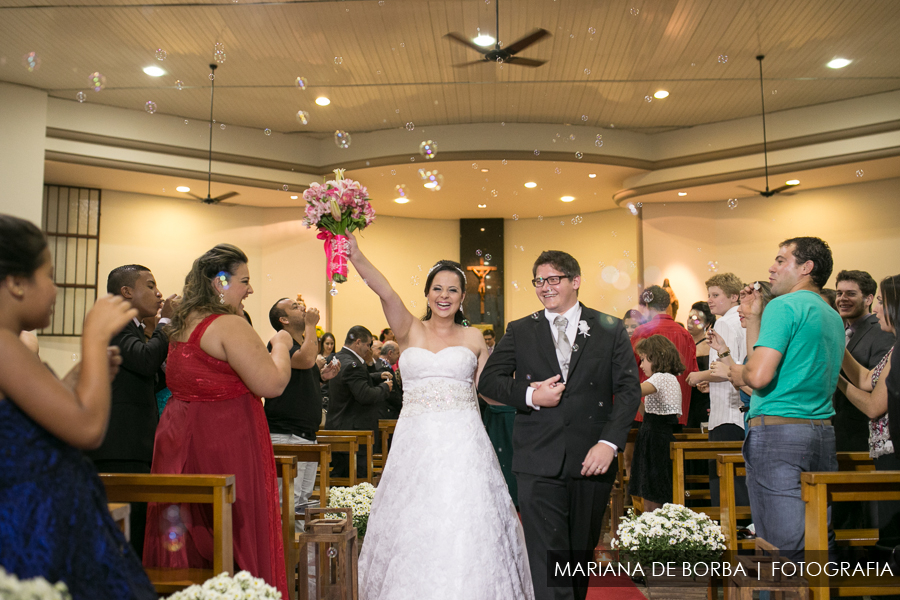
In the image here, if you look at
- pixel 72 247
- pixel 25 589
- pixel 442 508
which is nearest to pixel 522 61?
pixel 442 508

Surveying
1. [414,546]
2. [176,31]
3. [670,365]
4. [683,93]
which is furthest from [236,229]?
[414,546]

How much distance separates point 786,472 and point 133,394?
290cm

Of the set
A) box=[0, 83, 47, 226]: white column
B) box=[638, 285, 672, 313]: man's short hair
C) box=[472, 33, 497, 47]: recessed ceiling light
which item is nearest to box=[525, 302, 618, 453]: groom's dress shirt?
box=[638, 285, 672, 313]: man's short hair

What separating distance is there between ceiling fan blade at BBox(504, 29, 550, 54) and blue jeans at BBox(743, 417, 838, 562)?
15.8 feet

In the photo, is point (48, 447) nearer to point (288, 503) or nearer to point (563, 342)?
point (288, 503)

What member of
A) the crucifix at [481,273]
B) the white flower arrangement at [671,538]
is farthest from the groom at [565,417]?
the crucifix at [481,273]

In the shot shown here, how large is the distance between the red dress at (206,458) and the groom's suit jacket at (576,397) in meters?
1.07

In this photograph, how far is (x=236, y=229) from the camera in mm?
13188

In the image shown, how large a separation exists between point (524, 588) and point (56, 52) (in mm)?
8820

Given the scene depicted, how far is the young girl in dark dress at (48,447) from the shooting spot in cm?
144

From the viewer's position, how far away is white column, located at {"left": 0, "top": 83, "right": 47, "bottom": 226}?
9445 millimetres

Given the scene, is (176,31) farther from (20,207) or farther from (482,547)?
(482,547)

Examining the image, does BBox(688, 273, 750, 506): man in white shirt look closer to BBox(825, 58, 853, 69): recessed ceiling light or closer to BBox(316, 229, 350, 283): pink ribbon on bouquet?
BBox(316, 229, 350, 283): pink ribbon on bouquet

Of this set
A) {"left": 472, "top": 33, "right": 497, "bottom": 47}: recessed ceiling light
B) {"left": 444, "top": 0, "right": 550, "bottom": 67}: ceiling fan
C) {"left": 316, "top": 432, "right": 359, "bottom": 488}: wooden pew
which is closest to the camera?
{"left": 316, "top": 432, "right": 359, "bottom": 488}: wooden pew
